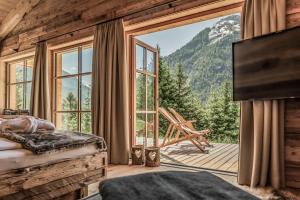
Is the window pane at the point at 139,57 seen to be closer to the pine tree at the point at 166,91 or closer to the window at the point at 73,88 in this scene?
the window at the point at 73,88

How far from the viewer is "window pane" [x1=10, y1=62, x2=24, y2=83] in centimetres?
568

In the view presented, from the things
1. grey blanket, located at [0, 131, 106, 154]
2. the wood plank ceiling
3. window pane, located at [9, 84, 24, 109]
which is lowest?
grey blanket, located at [0, 131, 106, 154]

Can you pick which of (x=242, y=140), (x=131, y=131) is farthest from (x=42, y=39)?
(x=242, y=140)

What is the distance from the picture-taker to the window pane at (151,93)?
4.14 m

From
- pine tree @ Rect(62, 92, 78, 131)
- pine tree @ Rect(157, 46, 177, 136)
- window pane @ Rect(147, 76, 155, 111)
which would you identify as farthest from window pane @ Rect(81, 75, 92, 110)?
pine tree @ Rect(157, 46, 177, 136)

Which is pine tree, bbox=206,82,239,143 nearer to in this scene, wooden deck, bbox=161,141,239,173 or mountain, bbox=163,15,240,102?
mountain, bbox=163,15,240,102

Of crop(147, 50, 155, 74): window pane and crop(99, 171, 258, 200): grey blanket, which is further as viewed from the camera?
crop(147, 50, 155, 74): window pane

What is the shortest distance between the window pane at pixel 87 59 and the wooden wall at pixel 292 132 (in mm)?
3055

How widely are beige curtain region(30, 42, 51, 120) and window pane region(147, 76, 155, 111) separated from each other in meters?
1.99

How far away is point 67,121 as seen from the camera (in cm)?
464

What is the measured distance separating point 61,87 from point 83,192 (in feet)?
10.6

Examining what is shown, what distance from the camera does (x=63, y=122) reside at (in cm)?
475

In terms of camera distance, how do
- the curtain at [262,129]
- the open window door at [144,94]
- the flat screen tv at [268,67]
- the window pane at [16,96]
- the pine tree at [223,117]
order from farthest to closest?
the pine tree at [223,117] < the window pane at [16,96] < the open window door at [144,94] < the curtain at [262,129] < the flat screen tv at [268,67]

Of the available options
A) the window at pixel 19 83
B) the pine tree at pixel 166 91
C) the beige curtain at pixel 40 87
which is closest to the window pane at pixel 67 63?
the beige curtain at pixel 40 87
